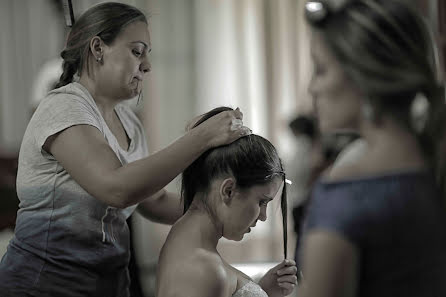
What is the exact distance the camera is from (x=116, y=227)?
186cm

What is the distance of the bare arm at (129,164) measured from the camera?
61.6 inches

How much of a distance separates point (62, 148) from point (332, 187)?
2.89 feet

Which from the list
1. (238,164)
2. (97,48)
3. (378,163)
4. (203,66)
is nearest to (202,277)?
(238,164)

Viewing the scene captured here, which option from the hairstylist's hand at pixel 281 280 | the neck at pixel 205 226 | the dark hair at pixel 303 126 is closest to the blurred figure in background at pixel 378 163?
the neck at pixel 205 226

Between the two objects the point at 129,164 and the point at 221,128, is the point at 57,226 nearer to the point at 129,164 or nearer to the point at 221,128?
the point at 129,164

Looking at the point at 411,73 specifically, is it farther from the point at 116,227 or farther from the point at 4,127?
the point at 4,127

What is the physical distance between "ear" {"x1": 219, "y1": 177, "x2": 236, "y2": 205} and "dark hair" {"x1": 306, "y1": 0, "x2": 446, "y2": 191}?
0.72m

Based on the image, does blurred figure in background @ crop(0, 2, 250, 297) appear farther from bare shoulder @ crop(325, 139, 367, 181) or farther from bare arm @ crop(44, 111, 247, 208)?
bare shoulder @ crop(325, 139, 367, 181)

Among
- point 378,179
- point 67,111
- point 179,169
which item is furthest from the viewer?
point 67,111

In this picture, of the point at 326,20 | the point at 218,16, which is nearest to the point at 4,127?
the point at 218,16

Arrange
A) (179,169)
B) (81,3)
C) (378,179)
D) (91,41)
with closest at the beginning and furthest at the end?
1. (378,179)
2. (179,169)
3. (91,41)
4. (81,3)

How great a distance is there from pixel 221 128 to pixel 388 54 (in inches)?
27.8

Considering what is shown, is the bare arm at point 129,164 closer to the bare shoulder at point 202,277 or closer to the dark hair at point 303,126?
the bare shoulder at point 202,277

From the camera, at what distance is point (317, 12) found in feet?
3.18
